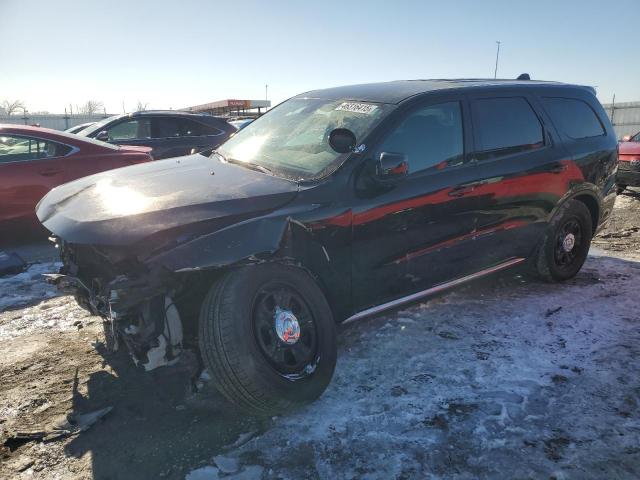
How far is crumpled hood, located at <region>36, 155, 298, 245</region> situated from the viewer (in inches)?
96.3

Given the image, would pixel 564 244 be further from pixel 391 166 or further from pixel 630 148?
pixel 630 148

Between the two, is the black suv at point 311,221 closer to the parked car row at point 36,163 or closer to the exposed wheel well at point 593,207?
the exposed wheel well at point 593,207


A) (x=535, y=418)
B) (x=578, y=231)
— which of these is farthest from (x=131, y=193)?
(x=578, y=231)

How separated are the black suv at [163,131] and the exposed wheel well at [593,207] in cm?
597

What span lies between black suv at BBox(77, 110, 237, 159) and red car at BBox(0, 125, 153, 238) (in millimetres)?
2429

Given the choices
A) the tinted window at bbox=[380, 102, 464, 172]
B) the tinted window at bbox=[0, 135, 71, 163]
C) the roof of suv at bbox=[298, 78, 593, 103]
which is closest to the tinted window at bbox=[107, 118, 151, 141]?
the tinted window at bbox=[0, 135, 71, 163]

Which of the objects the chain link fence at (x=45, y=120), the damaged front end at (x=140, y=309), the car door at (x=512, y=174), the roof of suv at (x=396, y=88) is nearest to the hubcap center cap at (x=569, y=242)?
the car door at (x=512, y=174)

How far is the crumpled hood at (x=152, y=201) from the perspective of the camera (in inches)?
96.3

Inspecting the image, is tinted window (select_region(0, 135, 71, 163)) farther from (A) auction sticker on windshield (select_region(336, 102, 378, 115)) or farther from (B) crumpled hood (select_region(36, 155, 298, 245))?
(A) auction sticker on windshield (select_region(336, 102, 378, 115))

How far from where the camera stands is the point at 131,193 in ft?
9.28

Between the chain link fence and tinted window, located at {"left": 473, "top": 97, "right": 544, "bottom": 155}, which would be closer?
tinted window, located at {"left": 473, "top": 97, "right": 544, "bottom": 155}

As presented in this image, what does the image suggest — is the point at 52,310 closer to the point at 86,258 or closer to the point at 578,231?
the point at 86,258

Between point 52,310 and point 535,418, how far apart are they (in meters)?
3.69

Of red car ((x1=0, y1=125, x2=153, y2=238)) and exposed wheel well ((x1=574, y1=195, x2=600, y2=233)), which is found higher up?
red car ((x1=0, y1=125, x2=153, y2=238))
